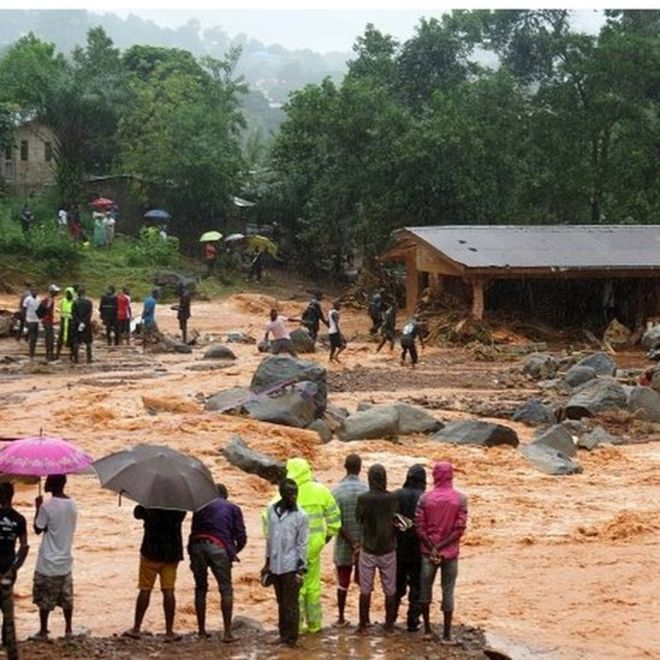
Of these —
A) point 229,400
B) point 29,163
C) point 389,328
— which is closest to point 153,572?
point 229,400

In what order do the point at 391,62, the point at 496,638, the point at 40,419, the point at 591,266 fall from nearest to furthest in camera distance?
the point at 496,638 < the point at 40,419 < the point at 591,266 < the point at 391,62

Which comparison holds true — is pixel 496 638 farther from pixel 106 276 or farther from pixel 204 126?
pixel 204 126

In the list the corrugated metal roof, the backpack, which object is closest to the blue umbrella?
the corrugated metal roof

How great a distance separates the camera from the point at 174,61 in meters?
54.8

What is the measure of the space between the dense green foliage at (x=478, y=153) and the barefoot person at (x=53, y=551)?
33349 millimetres

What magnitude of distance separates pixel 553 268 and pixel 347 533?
2410cm

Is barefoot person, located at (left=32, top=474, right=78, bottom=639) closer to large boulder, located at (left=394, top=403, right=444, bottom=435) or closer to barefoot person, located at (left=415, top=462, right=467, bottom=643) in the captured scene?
barefoot person, located at (left=415, top=462, right=467, bottom=643)

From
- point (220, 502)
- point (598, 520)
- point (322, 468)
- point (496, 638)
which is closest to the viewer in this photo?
point (220, 502)

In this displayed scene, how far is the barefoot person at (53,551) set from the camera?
8586 mm

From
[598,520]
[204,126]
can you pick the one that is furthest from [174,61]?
[598,520]

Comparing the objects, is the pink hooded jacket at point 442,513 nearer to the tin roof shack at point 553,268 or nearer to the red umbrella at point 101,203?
the tin roof shack at point 553,268

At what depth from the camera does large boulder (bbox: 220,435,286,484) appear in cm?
1504

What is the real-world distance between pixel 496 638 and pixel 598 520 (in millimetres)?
4727

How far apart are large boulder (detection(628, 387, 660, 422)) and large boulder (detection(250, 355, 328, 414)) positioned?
562cm
